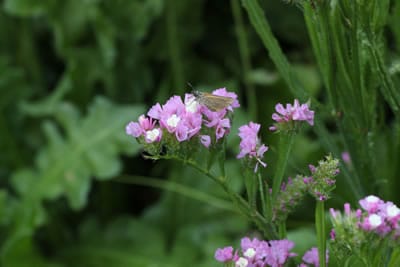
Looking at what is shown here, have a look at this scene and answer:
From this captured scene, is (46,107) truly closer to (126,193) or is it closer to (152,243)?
(126,193)

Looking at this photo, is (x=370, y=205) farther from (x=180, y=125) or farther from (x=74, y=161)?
(x=74, y=161)

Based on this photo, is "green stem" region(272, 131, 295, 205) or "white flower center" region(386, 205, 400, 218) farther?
"green stem" region(272, 131, 295, 205)

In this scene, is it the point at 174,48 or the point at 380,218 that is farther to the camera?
the point at 174,48

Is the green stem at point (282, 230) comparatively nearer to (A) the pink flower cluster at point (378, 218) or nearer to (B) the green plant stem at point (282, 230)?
(B) the green plant stem at point (282, 230)

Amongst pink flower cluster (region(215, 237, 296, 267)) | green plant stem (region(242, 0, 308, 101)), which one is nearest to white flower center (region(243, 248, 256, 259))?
pink flower cluster (region(215, 237, 296, 267))

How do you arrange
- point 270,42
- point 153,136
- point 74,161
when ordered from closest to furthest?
point 153,136 → point 270,42 → point 74,161

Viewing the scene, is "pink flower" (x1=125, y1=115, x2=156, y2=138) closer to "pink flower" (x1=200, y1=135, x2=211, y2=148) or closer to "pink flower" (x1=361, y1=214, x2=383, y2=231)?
"pink flower" (x1=200, y1=135, x2=211, y2=148)

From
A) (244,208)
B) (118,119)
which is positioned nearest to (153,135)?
(244,208)
